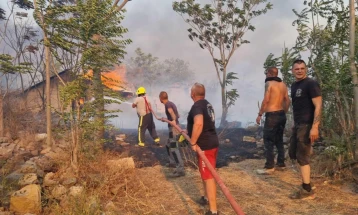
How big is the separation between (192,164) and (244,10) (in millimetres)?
12046

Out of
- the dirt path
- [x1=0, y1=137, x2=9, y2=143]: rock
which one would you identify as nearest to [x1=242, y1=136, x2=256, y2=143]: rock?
the dirt path

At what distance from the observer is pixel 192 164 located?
22.5 ft

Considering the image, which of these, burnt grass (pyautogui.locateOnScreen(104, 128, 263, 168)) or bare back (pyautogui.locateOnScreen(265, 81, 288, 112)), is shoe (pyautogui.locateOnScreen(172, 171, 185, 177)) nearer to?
burnt grass (pyautogui.locateOnScreen(104, 128, 263, 168))

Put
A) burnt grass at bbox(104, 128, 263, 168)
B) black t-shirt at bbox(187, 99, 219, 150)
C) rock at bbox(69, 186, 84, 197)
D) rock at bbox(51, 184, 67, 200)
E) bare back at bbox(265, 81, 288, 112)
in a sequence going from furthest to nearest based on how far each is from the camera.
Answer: burnt grass at bbox(104, 128, 263, 168) → bare back at bbox(265, 81, 288, 112) → rock at bbox(51, 184, 67, 200) → rock at bbox(69, 186, 84, 197) → black t-shirt at bbox(187, 99, 219, 150)

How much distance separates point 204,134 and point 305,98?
1.58m

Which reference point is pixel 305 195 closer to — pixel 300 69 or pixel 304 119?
pixel 304 119

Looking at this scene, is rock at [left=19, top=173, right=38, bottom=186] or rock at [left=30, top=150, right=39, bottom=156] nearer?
rock at [left=19, top=173, right=38, bottom=186]

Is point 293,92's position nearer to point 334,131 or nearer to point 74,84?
point 334,131

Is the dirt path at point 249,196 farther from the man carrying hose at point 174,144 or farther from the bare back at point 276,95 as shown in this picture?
the bare back at point 276,95

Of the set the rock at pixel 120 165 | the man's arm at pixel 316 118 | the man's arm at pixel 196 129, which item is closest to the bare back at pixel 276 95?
the man's arm at pixel 316 118

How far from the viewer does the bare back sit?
5.32 metres

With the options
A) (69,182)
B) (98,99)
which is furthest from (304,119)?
(69,182)

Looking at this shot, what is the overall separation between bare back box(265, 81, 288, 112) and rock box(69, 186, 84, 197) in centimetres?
351

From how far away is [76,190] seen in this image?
4324 millimetres
